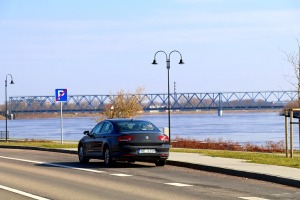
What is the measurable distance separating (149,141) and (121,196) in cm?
832

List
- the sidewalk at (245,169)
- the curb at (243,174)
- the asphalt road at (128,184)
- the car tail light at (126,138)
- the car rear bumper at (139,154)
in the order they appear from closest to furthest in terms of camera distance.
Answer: the asphalt road at (128,184)
the curb at (243,174)
the sidewalk at (245,169)
the car rear bumper at (139,154)
the car tail light at (126,138)

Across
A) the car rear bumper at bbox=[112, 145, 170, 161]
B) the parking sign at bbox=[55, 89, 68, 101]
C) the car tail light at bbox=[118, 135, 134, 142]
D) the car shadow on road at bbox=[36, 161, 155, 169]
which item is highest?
the parking sign at bbox=[55, 89, 68, 101]

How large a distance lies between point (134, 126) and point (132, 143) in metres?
1.02

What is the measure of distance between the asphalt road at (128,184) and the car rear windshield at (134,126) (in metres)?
1.18

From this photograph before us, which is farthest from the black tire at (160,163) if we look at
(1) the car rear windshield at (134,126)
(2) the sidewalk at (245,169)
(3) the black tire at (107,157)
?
(3) the black tire at (107,157)

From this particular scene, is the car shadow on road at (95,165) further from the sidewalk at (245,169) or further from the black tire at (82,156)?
the sidewalk at (245,169)

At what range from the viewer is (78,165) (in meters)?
24.3

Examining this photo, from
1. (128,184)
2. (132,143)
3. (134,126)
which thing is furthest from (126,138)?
(128,184)

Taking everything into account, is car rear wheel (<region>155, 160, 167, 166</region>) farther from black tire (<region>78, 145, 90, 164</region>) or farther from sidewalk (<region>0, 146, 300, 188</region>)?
black tire (<region>78, 145, 90, 164</region>)

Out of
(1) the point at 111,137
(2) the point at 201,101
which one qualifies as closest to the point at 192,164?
(1) the point at 111,137

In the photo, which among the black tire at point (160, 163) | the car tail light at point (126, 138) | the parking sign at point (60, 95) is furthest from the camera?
the parking sign at point (60, 95)

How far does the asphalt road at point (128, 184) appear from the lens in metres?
14.6

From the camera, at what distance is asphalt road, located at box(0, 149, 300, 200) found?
14.6 meters

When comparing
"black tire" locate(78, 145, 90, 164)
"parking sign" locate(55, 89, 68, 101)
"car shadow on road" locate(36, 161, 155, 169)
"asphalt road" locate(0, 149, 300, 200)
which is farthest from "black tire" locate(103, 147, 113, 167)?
"parking sign" locate(55, 89, 68, 101)
